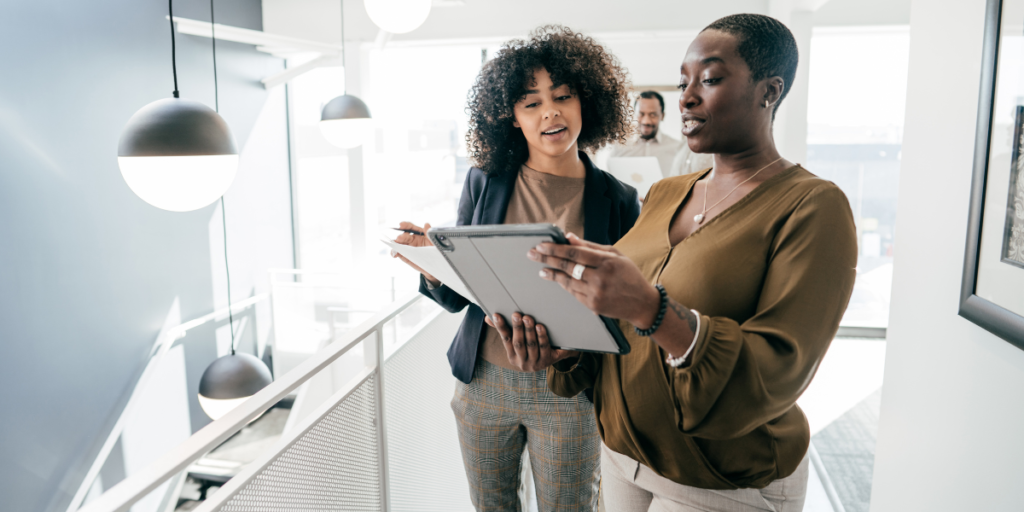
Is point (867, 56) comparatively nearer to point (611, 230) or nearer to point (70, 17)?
point (611, 230)

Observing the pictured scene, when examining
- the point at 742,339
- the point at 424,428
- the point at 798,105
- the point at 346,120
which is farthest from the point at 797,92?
the point at 742,339

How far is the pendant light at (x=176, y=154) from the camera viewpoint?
5.11 ft

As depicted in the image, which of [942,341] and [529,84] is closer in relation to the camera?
[942,341]

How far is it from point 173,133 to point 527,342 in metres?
1.22

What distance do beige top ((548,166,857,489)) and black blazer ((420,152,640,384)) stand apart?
37 cm

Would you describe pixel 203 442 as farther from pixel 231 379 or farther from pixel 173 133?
pixel 231 379

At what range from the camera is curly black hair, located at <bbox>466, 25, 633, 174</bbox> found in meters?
1.47

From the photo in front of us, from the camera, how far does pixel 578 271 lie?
641 mm

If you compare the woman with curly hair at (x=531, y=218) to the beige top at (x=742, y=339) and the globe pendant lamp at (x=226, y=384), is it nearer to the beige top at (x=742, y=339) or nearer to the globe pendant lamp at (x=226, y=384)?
the beige top at (x=742, y=339)

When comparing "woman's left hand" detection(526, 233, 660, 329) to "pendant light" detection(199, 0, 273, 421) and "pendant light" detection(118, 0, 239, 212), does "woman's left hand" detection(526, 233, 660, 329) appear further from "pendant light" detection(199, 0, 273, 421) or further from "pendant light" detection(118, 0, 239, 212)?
"pendant light" detection(199, 0, 273, 421)

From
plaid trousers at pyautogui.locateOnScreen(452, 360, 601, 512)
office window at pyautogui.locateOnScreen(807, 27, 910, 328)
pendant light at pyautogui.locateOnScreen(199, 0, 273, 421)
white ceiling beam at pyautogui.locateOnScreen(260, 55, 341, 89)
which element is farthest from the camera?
office window at pyautogui.locateOnScreen(807, 27, 910, 328)

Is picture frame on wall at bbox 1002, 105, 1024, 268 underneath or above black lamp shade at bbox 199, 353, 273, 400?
above

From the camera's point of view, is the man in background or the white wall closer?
the white wall

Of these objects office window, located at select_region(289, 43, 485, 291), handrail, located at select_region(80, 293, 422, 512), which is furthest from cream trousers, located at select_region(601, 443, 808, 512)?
office window, located at select_region(289, 43, 485, 291)
